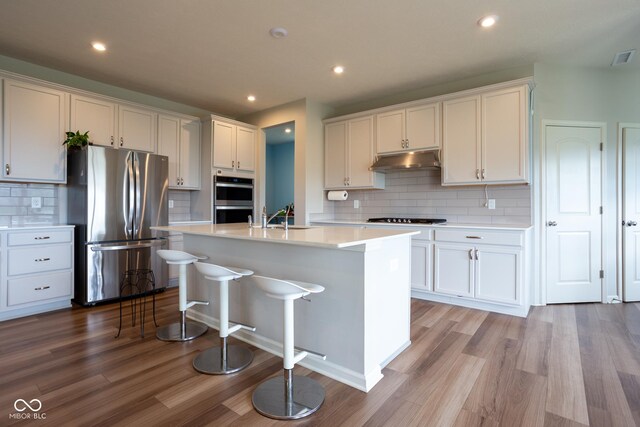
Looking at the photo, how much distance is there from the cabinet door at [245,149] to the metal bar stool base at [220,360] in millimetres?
3229

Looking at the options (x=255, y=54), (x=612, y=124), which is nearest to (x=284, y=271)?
(x=255, y=54)

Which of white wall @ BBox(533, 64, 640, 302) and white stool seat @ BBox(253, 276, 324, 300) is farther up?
white wall @ BBox(533, 64, 640, 302)

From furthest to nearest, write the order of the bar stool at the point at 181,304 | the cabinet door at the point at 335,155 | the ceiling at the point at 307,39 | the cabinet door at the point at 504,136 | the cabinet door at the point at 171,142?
1. the cabinet door at the point at 335,155
2. the cabinet door at the point at 171,142
3. the cabinet door at the point at 504,136
4. the bar stool at the point at 181,304
5. the ceiling at the point at 307,39

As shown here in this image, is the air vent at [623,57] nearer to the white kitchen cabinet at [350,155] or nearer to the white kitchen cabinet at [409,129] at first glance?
the white kitchen cabinet at [409,129]

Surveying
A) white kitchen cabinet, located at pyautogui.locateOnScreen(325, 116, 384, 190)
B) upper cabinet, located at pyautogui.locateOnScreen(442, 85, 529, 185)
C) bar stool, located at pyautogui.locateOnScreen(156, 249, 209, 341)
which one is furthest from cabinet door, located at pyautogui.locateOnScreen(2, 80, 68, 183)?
upper cabinet, located at pyautogui.locateOnScreen(442, 85, 529, 185)

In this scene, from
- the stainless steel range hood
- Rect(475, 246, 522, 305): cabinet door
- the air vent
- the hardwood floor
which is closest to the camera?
the hardwood floor

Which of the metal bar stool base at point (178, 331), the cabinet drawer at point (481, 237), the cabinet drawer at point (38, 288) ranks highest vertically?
the cabinet drawer at point (481, 237)

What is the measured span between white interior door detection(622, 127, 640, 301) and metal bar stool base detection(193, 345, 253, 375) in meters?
4.30

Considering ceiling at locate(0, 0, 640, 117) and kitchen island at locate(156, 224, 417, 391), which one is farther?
ceiling at locate(0, 0, 640, 117)

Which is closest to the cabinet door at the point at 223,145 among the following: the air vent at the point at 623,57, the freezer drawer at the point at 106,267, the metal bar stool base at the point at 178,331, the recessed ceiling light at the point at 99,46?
the freezer drawer at the point at 106,267

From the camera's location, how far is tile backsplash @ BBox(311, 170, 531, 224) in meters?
3.76

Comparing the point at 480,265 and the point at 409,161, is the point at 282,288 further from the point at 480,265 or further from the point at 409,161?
the point at 409,161

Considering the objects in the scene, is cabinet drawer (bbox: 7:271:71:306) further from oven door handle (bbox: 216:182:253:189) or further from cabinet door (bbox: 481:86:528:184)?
cabinet door (bbox: 481:86:528:184)

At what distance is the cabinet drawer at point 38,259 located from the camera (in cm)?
316
